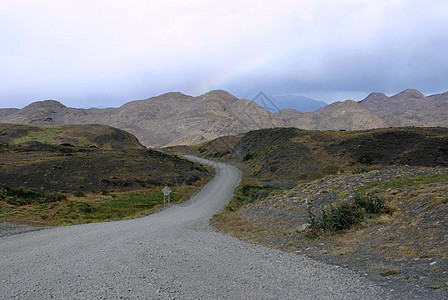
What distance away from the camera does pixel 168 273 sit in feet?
25.5

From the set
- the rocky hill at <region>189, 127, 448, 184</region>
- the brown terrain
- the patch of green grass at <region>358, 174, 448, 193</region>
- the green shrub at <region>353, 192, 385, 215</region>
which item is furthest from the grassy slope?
the green shrub at <region>353, 192, 385, 215</region>

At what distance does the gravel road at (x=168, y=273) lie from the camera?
250 inches

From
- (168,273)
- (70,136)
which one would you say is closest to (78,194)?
(168,273)

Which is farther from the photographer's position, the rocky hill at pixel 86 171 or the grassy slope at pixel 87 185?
the rocky hill at pixel 86 171

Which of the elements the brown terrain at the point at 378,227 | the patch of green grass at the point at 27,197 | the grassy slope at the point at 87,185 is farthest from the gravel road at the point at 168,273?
the patch of green grass at the point at 27,197

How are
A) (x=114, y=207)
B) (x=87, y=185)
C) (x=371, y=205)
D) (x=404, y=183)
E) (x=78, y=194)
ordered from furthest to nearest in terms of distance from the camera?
(x=87, y=185)
(x=78, y=194)
(x=114, y=207)
(x=404, y=183)
(x=371, y=205)

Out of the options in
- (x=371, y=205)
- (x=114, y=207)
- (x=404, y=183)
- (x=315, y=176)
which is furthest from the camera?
(x=315, y=176)

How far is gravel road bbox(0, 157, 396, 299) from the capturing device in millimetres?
6352

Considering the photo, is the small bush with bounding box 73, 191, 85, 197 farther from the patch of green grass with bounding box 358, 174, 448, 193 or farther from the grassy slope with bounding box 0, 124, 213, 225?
the patch of green grass with bounding box 358, 174, 448, 193

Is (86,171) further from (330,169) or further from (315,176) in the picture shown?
(330,169)

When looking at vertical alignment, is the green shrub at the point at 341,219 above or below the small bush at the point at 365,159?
below

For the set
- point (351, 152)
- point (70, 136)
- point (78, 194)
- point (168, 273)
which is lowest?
point (78, 194)

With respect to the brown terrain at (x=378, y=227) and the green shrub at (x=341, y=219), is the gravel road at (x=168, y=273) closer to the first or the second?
the brown terrain at (x=378, y=227)

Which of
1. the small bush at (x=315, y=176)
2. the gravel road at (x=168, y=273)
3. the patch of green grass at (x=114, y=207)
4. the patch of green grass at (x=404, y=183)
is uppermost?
the patch of green grass at (x=404, y=183)
